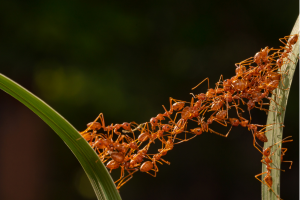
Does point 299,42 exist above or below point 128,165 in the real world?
above

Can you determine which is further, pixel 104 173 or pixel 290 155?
pixel 290 155

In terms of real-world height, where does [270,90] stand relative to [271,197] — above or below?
above

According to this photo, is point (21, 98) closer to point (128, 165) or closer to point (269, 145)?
point (128, 165)

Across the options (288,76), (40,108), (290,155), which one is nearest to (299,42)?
(288,76)

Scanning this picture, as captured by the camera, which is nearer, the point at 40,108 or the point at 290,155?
the point at 40,108

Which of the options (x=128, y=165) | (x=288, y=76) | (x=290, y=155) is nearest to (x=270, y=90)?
(x=288, y=76)

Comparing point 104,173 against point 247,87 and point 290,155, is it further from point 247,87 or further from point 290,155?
point 290,155
